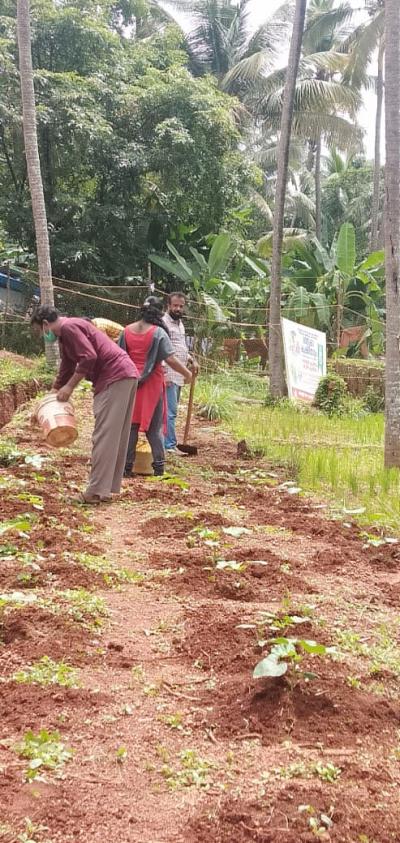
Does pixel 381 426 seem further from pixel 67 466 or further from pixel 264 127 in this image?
pixel 264 127

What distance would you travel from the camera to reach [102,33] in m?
15.1

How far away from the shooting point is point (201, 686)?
269 centimetres

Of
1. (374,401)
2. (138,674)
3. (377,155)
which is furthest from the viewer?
(377,155)

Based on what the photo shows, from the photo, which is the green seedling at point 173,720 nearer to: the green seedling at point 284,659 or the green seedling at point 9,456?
the green seedling at point 284,659

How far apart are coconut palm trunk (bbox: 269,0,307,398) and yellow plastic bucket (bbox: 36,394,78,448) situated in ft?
24.0

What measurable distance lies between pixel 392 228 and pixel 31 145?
22.0ft

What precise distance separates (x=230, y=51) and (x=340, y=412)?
16.0 m

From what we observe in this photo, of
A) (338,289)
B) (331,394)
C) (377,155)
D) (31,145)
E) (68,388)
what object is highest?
(377,155)

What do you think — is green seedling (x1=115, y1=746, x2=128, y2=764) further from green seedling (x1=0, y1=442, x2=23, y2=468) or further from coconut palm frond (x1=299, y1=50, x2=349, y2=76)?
coconut palm frond (x1=299, y1=50, x2=349, y2=76)

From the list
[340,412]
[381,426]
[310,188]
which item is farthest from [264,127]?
[381,426]

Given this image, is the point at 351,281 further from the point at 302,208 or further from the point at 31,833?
the point at 31,833

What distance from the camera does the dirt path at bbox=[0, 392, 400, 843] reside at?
6.31 ft

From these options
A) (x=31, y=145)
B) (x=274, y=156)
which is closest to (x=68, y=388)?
(x=31, y=145)

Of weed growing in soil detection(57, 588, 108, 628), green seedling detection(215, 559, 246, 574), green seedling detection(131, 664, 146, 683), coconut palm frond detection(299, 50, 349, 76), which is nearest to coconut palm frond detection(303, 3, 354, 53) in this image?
coconut palm frond detection(299, 50, 349, 76)
